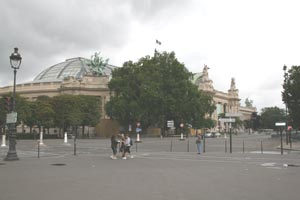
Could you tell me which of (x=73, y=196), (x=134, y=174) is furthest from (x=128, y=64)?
(x=73, y=196)

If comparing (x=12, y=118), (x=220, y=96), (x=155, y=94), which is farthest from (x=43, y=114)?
(x=220, y=96)

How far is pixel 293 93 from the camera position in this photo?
55406 millimetres

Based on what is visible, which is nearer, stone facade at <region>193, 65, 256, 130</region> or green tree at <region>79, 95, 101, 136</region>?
green tree at <region>79, 95, 101, 136</region>

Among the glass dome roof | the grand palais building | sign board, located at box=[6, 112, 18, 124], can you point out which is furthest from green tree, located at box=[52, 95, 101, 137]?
sign board, located at box=[6, 112, 18, 124]

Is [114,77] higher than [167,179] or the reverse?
higher

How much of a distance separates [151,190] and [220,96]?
518 feet

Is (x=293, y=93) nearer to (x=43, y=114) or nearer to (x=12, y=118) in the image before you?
(x=12, y=118)

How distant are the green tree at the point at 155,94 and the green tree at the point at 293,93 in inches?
984

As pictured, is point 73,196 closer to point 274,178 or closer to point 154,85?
point 274,178

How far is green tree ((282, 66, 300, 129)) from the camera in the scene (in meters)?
54.7

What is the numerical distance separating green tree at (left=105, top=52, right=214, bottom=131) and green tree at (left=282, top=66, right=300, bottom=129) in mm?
24987

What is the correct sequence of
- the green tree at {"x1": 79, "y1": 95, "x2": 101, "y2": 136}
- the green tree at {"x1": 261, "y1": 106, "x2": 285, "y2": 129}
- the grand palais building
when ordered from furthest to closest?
1. the green tree at {"x1": 261, "y1": 106, "x2": 285, "y2": 129}
2. the grand palais building
3. the green tree at {"x1": 79, "y1": 95, "x2": 101, "y2": 136}

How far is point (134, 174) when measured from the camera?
15.5 m

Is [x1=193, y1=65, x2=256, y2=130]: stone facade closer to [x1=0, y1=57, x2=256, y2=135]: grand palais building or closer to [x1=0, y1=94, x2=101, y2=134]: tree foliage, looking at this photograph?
[x1=0, y1=57, x2=256, y2=135]: grand palais building
